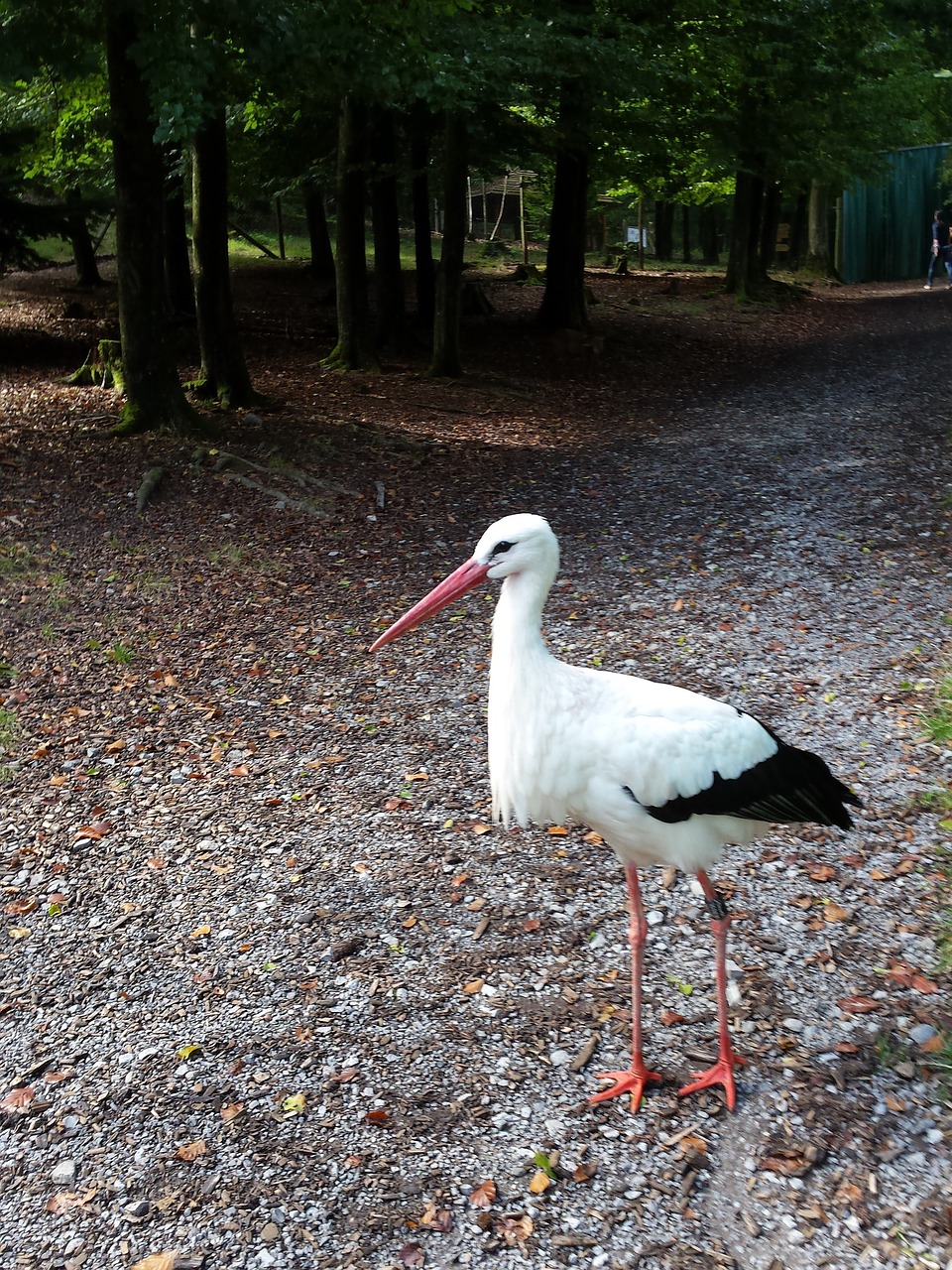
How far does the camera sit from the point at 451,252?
1437 centimetres

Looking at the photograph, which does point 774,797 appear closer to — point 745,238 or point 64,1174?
point 64,1174

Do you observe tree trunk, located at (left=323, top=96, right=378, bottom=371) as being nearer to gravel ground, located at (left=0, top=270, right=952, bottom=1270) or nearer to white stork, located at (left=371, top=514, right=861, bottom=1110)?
gravel ground, located at (left=0, top=270, right=952, bottom=1270)

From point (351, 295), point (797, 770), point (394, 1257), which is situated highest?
point (351, 295)

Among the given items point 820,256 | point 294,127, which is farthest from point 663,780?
point 820,256

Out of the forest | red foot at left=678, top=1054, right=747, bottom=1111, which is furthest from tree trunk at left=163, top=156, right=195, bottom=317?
red foot at left=678, top=1054, right=747, bottom=1111

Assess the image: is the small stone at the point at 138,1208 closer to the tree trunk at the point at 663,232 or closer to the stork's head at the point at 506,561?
the stork's head at the point at 506,561

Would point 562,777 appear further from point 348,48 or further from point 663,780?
point 348,48

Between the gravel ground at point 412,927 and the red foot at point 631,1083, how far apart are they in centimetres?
5

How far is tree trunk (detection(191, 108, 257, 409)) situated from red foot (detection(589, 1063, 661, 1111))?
10.3 metres

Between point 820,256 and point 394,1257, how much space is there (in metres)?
36.3

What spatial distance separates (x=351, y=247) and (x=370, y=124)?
6.15 feet

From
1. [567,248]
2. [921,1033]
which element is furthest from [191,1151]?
[567,248]

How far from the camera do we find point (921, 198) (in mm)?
36031

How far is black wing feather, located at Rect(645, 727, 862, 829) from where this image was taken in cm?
374
